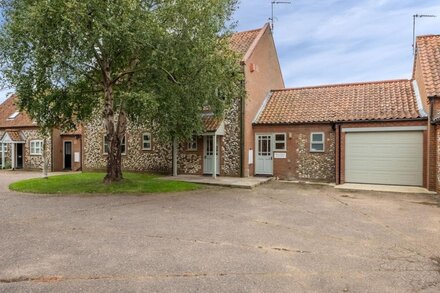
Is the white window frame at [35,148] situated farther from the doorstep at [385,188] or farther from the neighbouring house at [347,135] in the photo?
the doorstep at [385,188]

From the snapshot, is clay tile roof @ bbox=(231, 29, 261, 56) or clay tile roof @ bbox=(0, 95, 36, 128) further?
clay tile roof @ bbox=(0, 95, 36, 128)

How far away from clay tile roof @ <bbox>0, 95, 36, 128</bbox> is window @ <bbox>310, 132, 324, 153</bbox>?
2160 centimetres

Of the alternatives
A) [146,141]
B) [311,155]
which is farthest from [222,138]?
[146,141]

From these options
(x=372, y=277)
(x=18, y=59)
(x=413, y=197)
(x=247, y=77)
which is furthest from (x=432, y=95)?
(x=18, y=59)

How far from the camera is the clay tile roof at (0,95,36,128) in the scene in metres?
27.3

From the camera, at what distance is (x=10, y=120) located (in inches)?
1128

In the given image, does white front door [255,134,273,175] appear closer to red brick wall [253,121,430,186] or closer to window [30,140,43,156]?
red brick wall [253,121,430,186]

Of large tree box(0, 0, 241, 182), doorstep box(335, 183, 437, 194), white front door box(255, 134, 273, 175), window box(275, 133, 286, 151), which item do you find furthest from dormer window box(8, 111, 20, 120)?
doorstep box(335, 183, 437, 194)

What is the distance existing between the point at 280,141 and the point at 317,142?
82.1 inches

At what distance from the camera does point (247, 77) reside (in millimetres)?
18406

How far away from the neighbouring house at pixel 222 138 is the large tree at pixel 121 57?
3.26 meters

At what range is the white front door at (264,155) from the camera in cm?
1895

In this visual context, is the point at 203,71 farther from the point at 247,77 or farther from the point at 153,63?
the point at 247,77

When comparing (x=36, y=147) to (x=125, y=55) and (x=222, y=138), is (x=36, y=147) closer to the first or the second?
(x=222, y=138)
